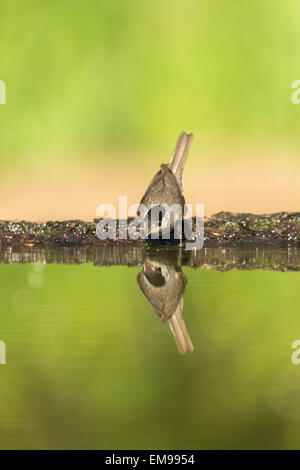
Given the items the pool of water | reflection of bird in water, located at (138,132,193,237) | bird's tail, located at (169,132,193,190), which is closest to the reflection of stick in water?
the pool of water

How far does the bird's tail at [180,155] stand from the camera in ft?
14.0

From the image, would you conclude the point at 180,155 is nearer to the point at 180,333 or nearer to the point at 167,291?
the point at 167,291

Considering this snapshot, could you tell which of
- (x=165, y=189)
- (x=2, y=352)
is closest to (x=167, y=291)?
(x=2, y=352)

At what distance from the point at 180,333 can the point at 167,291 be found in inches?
26.6

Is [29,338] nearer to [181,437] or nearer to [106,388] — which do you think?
[106,388]

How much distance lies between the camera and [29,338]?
204cm

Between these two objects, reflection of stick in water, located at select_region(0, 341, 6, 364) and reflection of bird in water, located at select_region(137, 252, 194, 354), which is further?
reflection of bird in water, located at select_region(137, 252, 194, 354)

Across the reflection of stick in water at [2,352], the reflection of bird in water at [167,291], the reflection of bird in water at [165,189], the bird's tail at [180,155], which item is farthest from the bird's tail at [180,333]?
the bird's tail at [180,155]

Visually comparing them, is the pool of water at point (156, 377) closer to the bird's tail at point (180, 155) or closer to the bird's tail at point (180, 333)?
the bird's tail at point (180, 333)

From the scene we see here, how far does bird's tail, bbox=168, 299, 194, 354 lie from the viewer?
1922 mm

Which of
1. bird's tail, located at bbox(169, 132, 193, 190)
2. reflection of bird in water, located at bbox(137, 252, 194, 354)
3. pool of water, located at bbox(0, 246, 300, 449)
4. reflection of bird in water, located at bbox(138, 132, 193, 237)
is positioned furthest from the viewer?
bird's tail, located at bbox(169, 132, 193, 190)

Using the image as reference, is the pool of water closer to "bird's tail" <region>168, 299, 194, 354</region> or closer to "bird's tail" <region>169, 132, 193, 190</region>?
"bird's tail" <region>168, 299, 194, 354</region>

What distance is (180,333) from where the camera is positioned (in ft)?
6.80

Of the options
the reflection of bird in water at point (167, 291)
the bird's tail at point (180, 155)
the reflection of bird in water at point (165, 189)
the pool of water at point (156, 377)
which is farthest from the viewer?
the bird's tail at point (180, 155)
